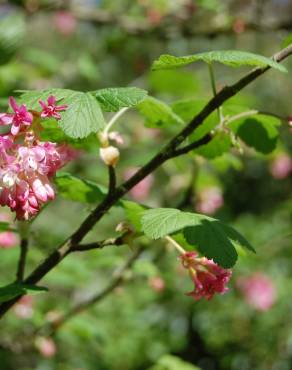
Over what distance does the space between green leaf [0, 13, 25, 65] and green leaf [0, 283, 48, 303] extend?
114cm

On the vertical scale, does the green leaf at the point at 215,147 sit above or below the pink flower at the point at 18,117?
below

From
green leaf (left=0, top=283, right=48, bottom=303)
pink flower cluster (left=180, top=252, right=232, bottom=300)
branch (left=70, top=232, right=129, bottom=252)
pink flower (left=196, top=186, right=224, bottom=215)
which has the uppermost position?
branch (left=70, top=232, right=129, bottom=252)

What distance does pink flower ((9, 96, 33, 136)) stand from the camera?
132cm

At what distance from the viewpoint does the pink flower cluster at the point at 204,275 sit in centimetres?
163

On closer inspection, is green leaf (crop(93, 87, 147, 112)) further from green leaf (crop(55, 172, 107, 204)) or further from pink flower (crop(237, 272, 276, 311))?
pink flower (crop(237, 272, 276, 311))

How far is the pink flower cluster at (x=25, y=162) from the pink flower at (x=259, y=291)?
16.2ft

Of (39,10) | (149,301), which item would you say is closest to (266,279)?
(149,301)

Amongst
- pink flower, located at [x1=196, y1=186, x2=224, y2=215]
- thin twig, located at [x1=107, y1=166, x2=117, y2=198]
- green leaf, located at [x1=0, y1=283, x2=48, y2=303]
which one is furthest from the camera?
pink flower, located at [x1=196, y1=186, x2=224, y2=215]

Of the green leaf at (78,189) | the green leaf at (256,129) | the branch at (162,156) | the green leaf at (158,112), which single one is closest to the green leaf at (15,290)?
the branch at (162,156)

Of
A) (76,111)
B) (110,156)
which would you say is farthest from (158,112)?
(76,111)

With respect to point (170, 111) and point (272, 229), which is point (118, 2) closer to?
point (272, 229)

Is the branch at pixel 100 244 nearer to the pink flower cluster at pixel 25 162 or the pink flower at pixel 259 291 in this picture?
the pink flower cluster at pixel 25 162

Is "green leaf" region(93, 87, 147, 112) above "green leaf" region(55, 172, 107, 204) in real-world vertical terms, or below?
above

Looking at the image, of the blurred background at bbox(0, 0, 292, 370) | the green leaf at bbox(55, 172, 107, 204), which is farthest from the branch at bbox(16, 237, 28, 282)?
the blurred background at bbox(0, 0, 292, 370)
